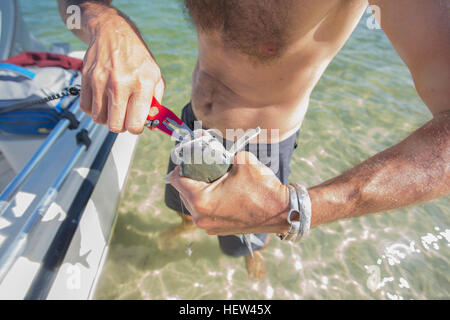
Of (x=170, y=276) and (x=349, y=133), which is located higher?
(x=349, y=133)

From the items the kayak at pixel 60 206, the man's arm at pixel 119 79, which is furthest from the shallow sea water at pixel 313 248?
the man's arm at pixel 119 79

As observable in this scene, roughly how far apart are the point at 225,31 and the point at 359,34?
5.73 metres

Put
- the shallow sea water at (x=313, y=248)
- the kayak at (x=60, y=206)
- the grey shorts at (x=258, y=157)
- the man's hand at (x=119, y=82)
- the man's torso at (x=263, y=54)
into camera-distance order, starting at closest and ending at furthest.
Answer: the man's hand at (x=119, y=82) < the man's torso at (x=263, y=54) < the kayak at (x=60, y=206) < the grey shorts at (x=258, y=157) < the shallow sea water at (x=313, y=248)

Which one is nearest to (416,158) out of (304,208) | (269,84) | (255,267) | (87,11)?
(304,208)

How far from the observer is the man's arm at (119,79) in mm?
1000

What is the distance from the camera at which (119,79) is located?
0.98m

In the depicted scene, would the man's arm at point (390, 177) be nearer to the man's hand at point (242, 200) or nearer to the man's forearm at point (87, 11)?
the man's hand at point (242, 200)

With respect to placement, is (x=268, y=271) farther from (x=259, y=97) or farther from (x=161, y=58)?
(x=161, y=58)

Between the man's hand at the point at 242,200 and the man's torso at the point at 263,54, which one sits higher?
the man's torso at the point at 263,54

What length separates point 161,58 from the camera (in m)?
4.55

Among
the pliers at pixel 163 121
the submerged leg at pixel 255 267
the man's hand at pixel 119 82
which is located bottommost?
the submerged leg at pixel 255 267

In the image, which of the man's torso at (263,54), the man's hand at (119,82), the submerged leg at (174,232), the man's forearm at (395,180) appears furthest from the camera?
the submerged leg at (174,232)

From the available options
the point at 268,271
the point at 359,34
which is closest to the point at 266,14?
the point at 268,271

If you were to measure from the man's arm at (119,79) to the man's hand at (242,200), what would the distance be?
0.38 meters
